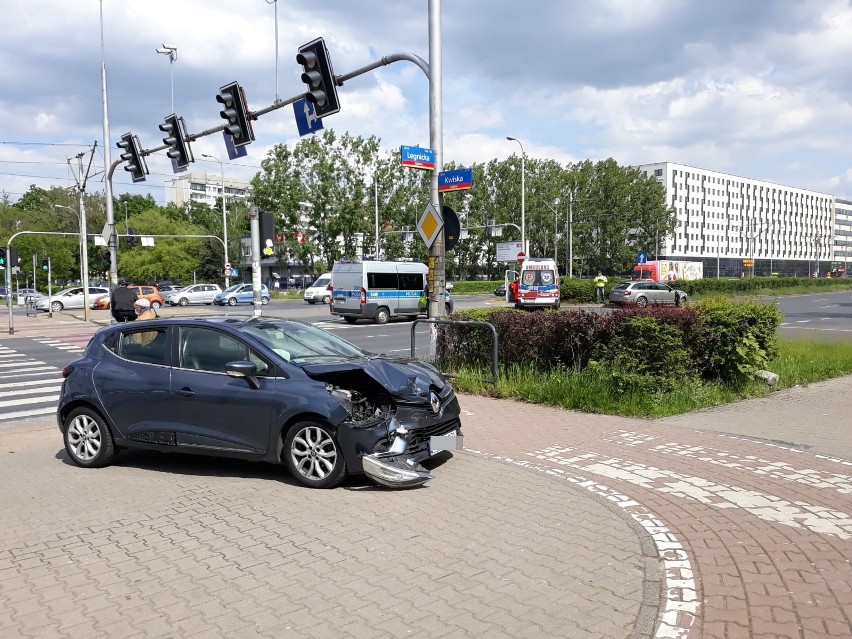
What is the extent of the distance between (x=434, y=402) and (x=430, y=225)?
6087 millimetres

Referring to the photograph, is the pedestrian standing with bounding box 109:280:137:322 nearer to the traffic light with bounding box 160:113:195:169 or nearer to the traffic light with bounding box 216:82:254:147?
the traffic light with bounding box 160:113:195:169

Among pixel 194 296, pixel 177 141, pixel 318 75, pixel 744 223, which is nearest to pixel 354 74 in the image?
pixel 318 75

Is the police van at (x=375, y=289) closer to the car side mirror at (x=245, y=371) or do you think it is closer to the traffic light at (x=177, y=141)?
the traffic light at (x=177, y=141)

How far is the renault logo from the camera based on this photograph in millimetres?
6251

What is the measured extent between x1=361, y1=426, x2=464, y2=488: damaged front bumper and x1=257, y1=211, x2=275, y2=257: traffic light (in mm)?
6995

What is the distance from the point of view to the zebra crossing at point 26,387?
35.4ft

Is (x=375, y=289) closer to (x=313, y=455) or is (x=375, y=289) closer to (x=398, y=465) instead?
(x=313, y=455)

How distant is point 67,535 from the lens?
16.4 feet

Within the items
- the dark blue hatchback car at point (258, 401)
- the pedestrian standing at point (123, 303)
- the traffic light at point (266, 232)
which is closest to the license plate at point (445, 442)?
the dark blue hatchback car at point (258, 401)

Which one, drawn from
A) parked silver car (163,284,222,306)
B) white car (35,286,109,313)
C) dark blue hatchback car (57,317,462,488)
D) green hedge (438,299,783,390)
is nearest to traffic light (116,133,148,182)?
green hedge (438,299,783,390)

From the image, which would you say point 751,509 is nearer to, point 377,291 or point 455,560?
point 455,560

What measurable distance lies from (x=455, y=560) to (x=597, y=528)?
47.3 inches

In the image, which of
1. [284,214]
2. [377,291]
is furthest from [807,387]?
[284,214]

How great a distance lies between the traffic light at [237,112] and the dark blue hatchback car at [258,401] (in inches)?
410
